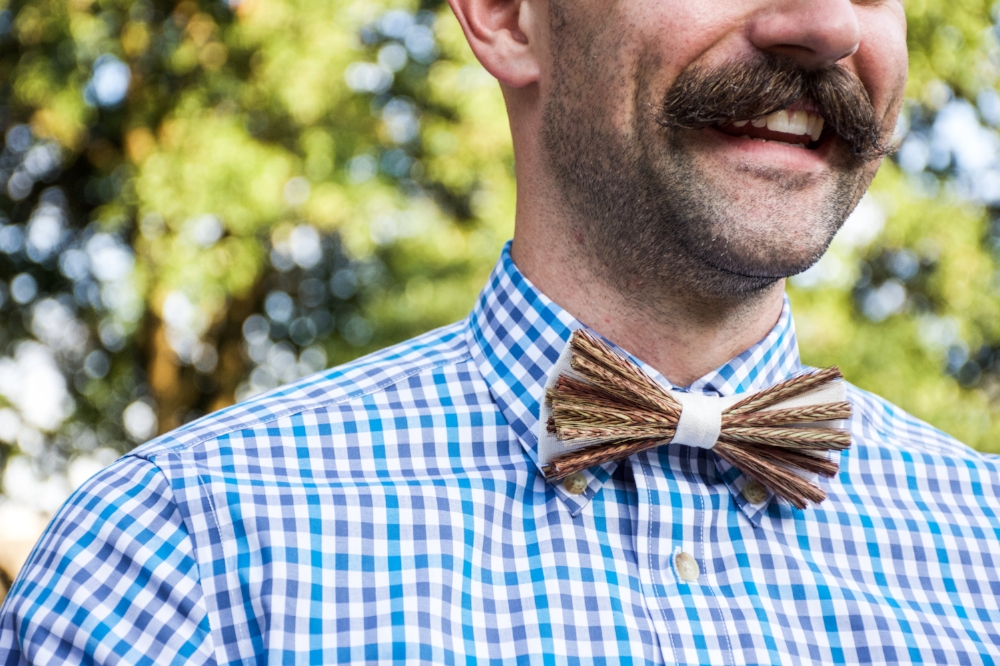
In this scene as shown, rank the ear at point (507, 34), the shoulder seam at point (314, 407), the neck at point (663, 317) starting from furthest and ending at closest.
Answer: the ear at point (507, 34)
the neck at point (663, 317)
the shoulder seam at point (314, 407)

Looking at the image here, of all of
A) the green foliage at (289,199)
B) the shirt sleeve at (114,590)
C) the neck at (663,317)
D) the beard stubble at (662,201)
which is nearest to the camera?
the shirt sleeve at (114,590)

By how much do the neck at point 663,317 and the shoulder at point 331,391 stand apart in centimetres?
22

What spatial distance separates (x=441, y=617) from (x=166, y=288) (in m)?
5.34

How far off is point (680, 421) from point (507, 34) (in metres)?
0.78

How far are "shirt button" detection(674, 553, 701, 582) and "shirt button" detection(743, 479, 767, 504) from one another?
0.48 ft

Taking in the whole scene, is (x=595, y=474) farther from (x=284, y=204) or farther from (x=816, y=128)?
(x=284, y=204)


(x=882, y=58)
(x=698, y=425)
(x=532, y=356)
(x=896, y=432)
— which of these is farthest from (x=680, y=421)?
(x=882, y=58)

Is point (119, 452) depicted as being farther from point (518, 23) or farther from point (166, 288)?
point (518, 23)

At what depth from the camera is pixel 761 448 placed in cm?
150

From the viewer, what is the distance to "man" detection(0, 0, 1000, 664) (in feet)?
4.23

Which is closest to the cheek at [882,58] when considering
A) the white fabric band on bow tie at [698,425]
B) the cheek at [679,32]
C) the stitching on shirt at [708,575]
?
the cheek at [679,32]

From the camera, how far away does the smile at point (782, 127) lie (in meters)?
1.53

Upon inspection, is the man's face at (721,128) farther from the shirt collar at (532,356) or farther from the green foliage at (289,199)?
the green foliage at (289,199)

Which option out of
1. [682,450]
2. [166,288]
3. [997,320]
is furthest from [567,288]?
[997,320]
